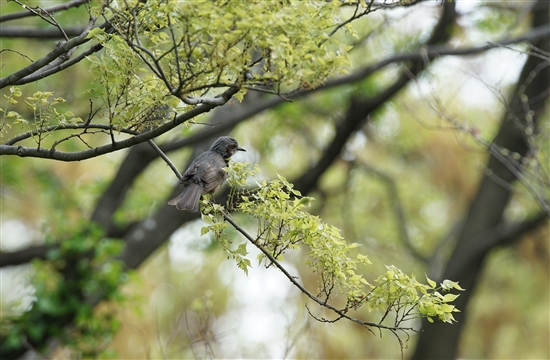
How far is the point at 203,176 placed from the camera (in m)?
4.21

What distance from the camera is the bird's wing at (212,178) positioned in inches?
166

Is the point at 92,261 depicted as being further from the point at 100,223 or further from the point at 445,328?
the point at 445,328

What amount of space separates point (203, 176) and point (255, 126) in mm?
8177

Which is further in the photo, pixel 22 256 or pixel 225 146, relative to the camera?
pixel 22 256

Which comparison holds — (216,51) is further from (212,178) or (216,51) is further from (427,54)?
(427,54)

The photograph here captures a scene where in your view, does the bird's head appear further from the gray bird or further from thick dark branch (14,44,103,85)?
thick dark branch (14,44,103,85)

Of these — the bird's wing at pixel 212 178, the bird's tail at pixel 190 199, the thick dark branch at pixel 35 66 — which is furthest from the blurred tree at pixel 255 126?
the bird's wing at pixel 212 178

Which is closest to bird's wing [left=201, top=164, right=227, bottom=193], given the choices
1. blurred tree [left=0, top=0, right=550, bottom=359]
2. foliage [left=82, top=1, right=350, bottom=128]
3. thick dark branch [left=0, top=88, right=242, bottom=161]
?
blurred tree [left=0, top=0, right=550, bottom=359]

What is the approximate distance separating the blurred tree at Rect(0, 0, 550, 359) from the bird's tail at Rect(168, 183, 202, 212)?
56cm

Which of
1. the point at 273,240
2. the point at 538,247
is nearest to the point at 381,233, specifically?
the point at 538,247

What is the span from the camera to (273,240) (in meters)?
3.24

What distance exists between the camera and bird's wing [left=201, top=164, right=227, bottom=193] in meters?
4.22

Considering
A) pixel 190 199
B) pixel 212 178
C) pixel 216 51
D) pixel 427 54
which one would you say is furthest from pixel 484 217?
pixel 216 51

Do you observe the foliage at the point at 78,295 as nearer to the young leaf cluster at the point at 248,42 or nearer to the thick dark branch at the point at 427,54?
the thick dark branch at the point at 427,54
